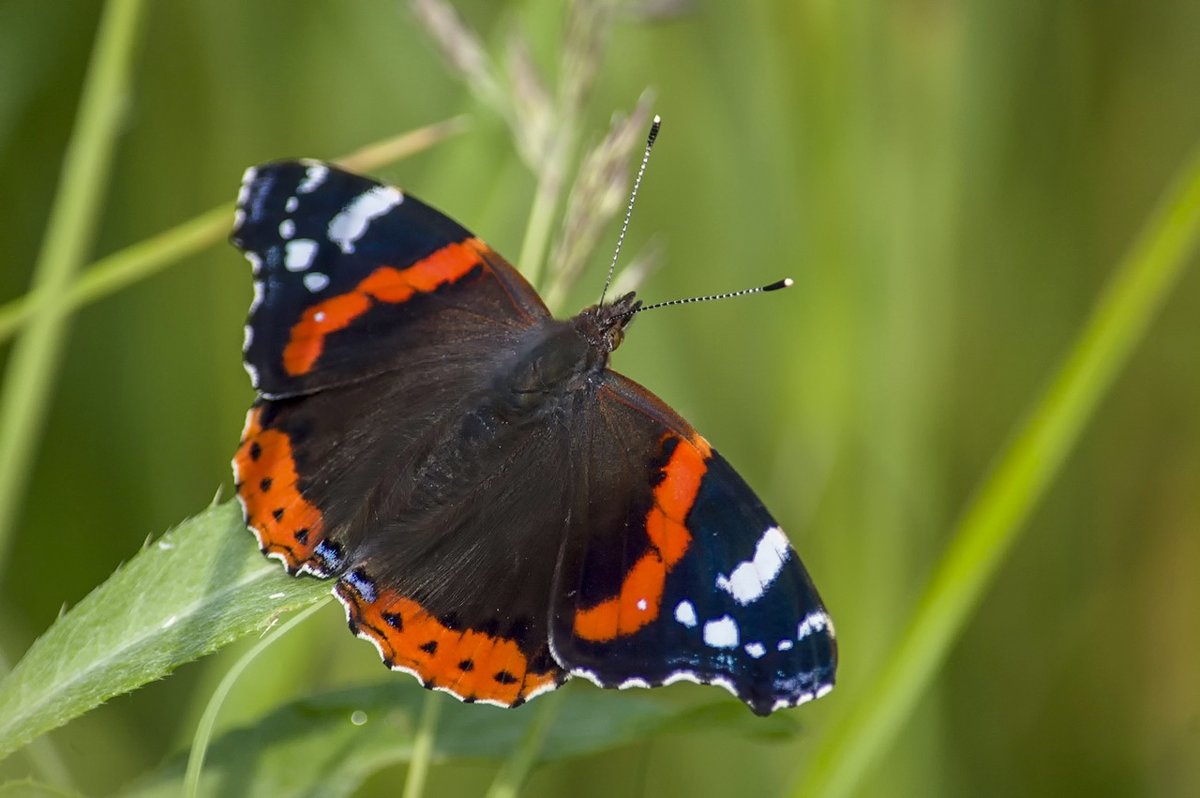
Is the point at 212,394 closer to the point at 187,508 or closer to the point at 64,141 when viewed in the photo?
the point at 187,508

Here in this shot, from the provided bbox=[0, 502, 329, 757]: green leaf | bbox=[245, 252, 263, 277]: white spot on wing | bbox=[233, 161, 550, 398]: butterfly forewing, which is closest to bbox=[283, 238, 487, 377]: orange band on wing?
bbox=[233, 161, 550, 398]: butterfly forewing

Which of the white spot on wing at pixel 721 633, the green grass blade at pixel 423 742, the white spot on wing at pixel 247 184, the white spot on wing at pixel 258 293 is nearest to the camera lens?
the green grass blade at pixel 423 742

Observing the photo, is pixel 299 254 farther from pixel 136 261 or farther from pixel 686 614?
pixel 686 614

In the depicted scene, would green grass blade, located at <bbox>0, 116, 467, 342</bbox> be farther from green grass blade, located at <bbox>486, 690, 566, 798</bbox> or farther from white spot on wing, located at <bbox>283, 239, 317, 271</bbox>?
green grass blade, located at <bbox>486, 690, 566, 798</bbox>

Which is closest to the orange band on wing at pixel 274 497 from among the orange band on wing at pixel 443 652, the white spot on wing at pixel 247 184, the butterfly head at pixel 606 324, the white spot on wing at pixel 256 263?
the orange band on wing at pixel 443 652

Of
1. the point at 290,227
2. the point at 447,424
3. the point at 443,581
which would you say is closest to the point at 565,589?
the point at 443,581

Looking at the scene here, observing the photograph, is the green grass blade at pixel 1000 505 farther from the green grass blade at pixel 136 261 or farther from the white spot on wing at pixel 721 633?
the green grass blade at pixel 136 261
